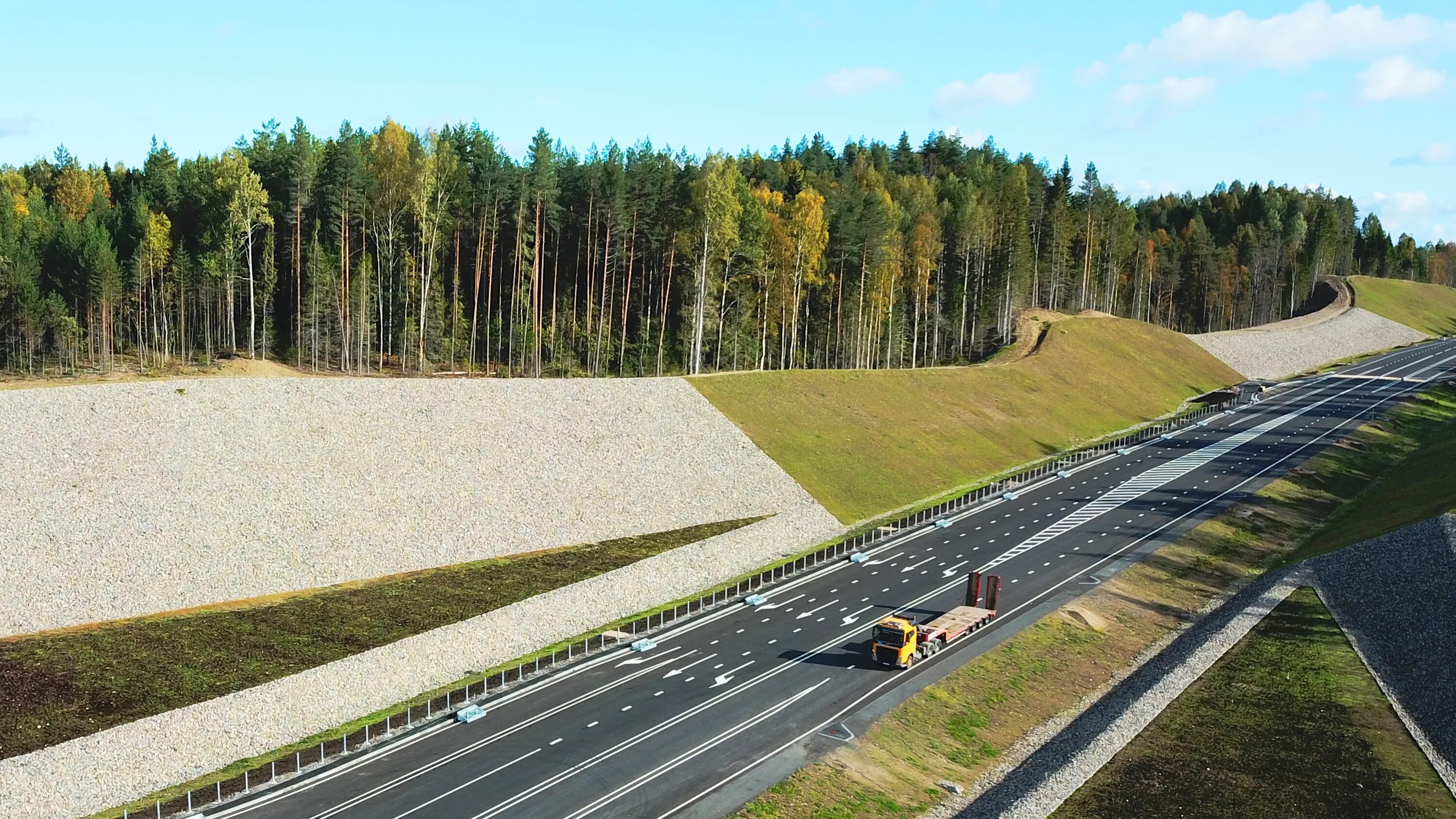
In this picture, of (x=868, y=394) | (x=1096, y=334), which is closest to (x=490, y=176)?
(x=868, y=394)

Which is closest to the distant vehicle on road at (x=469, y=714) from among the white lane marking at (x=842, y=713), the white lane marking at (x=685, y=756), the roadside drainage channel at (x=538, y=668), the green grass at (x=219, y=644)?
the roadside drainage channel at (x=538, y=668)

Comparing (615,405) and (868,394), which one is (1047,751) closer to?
(615,405)

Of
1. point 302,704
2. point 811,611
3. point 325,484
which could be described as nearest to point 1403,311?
point 811,611

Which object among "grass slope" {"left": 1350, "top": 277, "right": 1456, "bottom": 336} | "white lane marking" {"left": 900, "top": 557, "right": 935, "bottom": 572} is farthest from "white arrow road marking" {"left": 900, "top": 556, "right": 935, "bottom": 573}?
"grass slope" {"left": 1350, "top": 277, "right": 1456, "bottom": 336}

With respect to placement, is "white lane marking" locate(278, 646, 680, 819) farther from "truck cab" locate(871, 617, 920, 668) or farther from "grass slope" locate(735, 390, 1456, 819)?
"grass slope" locate(735, 390, 1456, 819)

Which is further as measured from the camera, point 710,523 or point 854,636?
point 710,523
